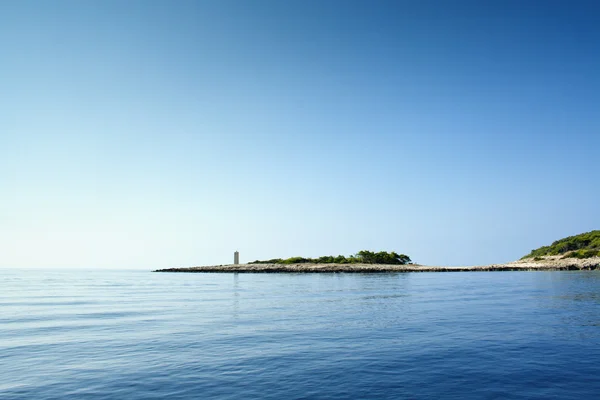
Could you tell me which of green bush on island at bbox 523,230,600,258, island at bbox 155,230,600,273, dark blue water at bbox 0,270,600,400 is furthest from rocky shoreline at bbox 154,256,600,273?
dark blue water at bbox 0,270,600,400

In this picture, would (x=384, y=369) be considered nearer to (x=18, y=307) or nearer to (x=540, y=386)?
(x=540, y=386)

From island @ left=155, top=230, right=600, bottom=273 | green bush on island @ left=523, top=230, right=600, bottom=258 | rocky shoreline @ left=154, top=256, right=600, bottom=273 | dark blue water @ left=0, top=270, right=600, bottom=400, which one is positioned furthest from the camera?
green bush on island @ left=523, top=230, right=600, bottom=258

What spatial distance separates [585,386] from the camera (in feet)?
48.2

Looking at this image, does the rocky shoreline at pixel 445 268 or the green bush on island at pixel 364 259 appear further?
the green bush on island at pixel 364 259

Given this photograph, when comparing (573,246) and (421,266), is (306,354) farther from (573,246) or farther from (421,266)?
(573,246)

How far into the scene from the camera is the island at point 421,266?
445ft

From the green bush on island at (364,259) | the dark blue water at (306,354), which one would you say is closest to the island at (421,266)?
the green bush on island at (364,259)

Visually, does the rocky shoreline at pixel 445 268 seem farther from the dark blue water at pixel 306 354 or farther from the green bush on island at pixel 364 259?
the dark blue water at pixel 306 354

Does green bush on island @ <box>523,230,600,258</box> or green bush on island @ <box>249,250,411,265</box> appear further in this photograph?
green bush on island @ <box>249,250,411,265</box>

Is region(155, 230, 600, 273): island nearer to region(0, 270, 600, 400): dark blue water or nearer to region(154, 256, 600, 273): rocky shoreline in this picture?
region(154, 256, 600, 273): rocky shoreline

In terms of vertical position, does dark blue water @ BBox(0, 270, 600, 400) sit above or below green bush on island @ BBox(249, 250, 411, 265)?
below

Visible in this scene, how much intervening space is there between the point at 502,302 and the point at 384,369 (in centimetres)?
2935

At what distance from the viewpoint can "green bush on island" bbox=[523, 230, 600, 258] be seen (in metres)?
150

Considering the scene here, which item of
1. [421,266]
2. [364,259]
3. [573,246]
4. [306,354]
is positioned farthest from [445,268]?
[306,354]
